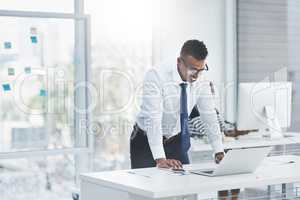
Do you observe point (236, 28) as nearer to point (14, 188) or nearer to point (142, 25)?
point (142, 25)

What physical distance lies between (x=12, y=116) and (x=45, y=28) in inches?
34.8

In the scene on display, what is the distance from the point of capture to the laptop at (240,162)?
118 inches

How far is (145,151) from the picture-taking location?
3748 millimetres

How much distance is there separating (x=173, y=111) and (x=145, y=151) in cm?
33

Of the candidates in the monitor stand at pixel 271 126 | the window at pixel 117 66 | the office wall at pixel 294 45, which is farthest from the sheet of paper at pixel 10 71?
the office wall at pixel 294 45

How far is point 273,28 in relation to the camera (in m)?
6.46

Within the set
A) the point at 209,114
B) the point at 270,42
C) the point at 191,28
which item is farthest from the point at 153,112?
the point at 270,42

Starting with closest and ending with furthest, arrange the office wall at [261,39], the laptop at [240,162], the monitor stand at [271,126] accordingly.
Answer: the laptop at [240,162] → the monitor stand at [271,126] → the office wall at [261,39]

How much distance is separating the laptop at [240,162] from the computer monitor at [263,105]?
1.61m

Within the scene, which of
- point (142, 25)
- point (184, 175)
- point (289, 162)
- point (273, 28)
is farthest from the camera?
point (273, 28)

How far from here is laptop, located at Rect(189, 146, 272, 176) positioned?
9.84 ft

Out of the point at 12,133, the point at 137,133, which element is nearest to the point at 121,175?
the point at 137,133

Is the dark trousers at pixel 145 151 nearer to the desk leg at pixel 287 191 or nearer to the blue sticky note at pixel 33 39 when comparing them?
the desk leg at pixel 287 191

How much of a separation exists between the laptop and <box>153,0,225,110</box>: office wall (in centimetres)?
270
